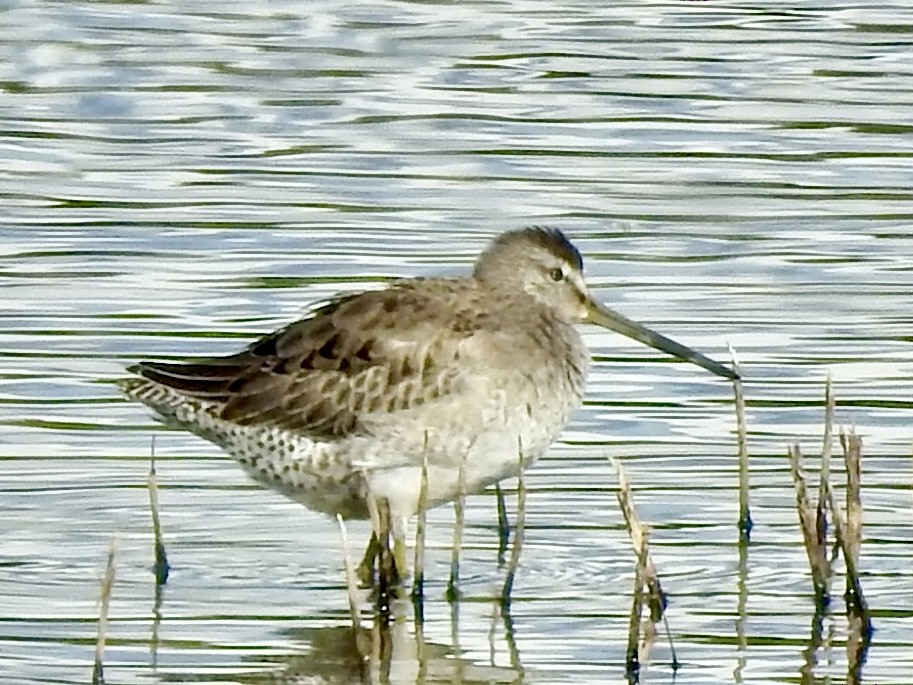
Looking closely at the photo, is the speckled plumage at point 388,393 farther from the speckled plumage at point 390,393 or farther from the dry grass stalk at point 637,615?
the dry grass stalk at point 637,615

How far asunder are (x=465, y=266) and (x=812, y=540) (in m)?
5.14

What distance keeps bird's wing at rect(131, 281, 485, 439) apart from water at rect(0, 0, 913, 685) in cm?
44

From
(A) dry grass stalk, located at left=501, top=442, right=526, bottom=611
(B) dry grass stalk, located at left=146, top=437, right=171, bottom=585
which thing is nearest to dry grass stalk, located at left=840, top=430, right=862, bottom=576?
(A) dry grass stalk, located at left=501, top=442, right=526, bottom=611

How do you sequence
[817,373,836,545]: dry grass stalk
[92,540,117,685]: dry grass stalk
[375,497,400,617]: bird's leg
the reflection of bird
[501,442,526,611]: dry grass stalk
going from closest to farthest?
1. [92,540,117,685]: dry grass stalk
2. [501,442,526,611]: dry grass stalk
3. [817,373,836,545]: dry grass stalk
4. [375,497,400,617]: bird's leg
5. the reflection of bird

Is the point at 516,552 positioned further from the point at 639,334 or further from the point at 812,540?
the point at 639,334

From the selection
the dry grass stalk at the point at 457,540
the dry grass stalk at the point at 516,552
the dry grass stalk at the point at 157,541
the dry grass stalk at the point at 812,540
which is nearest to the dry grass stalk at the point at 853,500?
the dry grass stalk at the point at 812,540

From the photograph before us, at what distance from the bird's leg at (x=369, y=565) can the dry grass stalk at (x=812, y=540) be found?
157 cm

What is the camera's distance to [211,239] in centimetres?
1584

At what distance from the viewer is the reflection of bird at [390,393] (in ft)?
37.4

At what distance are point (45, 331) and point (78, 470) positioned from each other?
2.05 meters

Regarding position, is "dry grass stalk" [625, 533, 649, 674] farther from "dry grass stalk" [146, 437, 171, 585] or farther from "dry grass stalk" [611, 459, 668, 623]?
"dry grass stalk" [146, 437, 171, 585]

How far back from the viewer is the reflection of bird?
1139 cm

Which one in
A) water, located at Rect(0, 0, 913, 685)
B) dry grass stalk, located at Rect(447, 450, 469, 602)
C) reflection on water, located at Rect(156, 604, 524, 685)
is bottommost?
water, located at Rect(0, 0, 913, 685)

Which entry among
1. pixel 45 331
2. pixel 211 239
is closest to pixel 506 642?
pixel 45 331
